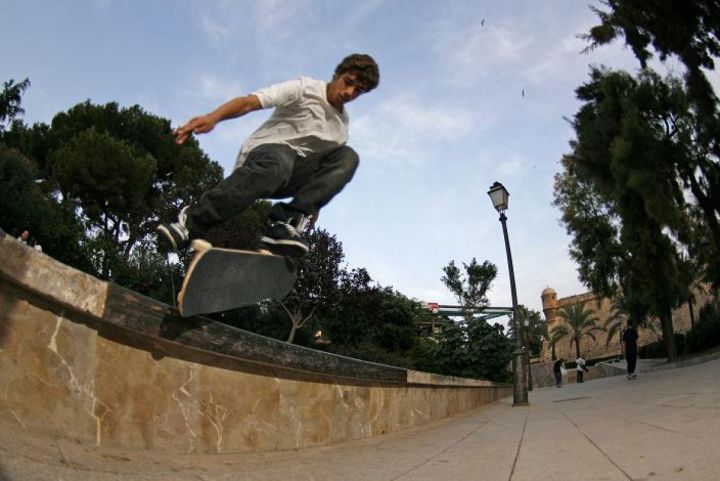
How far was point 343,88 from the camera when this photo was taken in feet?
9.96

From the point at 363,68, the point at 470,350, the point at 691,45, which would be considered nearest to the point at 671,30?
the point at 691,45

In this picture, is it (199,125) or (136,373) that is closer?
(136,373)

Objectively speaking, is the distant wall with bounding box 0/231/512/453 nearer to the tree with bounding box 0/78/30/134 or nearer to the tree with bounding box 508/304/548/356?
the tree with bounding box 0/78/30/134

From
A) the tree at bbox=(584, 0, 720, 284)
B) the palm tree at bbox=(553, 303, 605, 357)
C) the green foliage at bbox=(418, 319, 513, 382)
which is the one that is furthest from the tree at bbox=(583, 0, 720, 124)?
the palm tree at bbox=(553, 303, 605, 357)

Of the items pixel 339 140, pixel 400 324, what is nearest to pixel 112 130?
pixel 400 324

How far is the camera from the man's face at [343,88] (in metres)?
3.03

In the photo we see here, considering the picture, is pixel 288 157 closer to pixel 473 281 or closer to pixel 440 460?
pixel 440 460

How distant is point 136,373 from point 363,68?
82.8 inches

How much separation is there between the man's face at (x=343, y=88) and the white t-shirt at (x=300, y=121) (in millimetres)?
36

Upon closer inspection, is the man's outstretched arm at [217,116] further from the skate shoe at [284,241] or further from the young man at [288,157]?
the skate shoe at [284,241]

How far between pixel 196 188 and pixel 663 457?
22955 mm

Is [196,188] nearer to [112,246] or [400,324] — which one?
[112,246]

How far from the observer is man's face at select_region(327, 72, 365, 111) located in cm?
303

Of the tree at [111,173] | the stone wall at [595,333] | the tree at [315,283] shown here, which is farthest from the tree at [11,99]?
the stone wall at [595,333]
